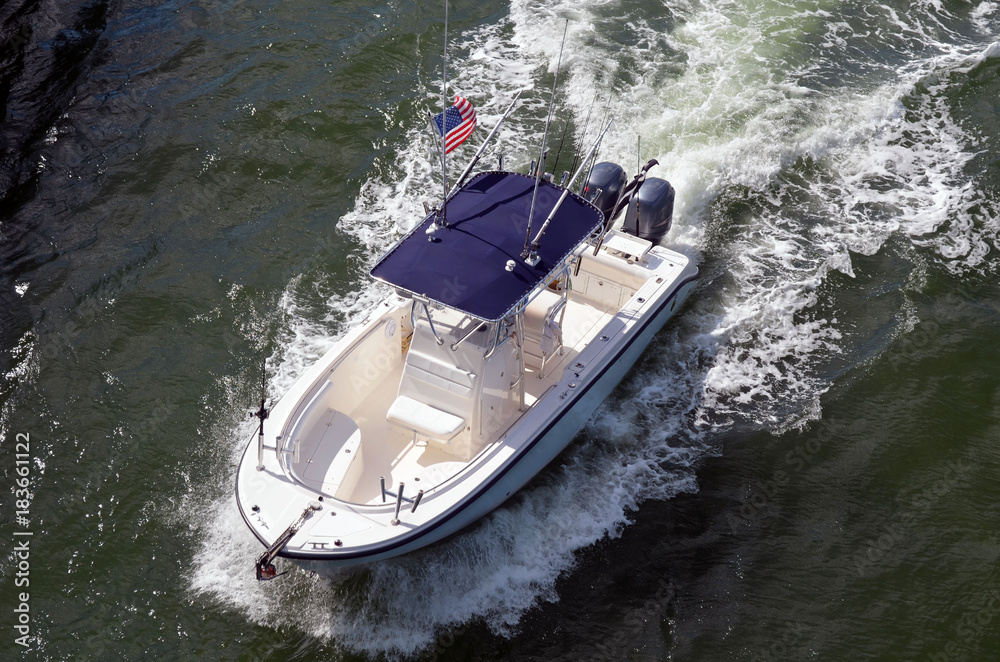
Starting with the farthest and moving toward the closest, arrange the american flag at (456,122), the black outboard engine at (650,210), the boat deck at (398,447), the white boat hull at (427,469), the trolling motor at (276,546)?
the black outboard engine at (650,210) < the boat deck at (398,447) < the american flag at (456,122) < the white boat hull at (427,469) < the trolling motor at (276,546)

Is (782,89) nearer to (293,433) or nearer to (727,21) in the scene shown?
(727,21)

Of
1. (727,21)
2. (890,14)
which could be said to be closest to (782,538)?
(727,21)

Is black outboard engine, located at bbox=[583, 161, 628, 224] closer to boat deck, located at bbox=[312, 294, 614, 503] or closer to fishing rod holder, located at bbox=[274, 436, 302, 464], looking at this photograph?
boat deck, located at bbox=[312, 294, 614, 503]

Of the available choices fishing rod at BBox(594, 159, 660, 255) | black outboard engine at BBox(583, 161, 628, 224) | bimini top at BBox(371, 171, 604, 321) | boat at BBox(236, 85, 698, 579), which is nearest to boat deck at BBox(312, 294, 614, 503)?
boat at BBox(236, 85, 698, 579)

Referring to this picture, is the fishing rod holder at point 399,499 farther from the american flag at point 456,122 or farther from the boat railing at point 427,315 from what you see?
the american flag at point 456,122

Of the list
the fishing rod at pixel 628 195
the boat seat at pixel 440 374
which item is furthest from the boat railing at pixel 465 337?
the fishing rod at pixel 628 195

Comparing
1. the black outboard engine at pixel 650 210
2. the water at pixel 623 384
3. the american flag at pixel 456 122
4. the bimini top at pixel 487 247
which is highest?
the american flag at pixel 456 122
